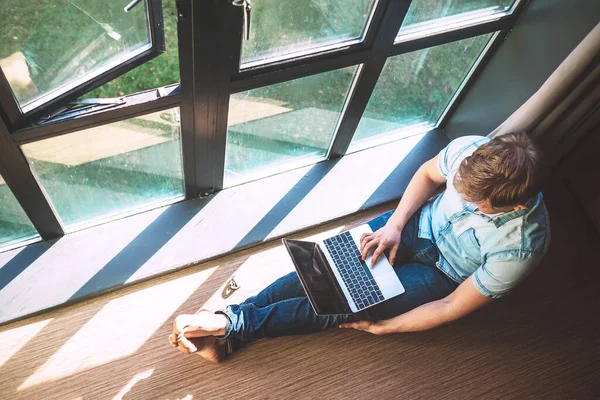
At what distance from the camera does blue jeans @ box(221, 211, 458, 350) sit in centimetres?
156

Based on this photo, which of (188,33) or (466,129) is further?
(466,129)

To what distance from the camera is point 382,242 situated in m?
1.60

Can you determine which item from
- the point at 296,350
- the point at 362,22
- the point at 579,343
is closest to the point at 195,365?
the point at 296,350

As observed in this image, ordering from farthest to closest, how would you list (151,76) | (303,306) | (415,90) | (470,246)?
1. (415,90)
2. (303,306)
3. (470,246)
4. (151,76)

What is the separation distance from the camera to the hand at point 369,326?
160 cm

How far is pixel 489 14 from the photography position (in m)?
1.72

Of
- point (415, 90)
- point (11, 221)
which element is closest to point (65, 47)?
point (11, 221)

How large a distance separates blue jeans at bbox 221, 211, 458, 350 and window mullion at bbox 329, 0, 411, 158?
0.57m

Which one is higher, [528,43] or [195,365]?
[528,43]

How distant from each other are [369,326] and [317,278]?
24 cm

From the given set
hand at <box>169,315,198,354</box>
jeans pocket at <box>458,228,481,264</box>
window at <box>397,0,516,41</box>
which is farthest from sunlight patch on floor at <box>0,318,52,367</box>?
window at <box>397,0,516,41</box>

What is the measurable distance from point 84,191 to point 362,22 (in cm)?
111

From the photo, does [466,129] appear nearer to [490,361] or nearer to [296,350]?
[490,361]

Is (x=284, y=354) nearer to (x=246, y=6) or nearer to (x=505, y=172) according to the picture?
(x=505, y=172)
